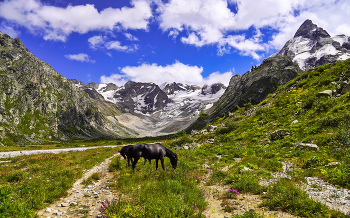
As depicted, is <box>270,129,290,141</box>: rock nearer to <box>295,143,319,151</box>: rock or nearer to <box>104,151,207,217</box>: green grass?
<box>295,143,319,151</box>: rock

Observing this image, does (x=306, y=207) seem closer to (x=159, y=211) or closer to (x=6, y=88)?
(x=159, y=211)

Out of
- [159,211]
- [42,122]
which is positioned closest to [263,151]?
[159,211]

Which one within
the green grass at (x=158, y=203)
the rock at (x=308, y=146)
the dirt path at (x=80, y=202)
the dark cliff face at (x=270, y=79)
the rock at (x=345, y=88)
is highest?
the dark cliff face at (x=270, y=79)

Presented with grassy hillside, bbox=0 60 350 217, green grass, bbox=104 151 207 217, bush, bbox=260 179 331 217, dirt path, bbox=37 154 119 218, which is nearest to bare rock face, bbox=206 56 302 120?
grassy hillside, bbox=0 60 350 217

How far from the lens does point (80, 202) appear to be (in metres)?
9.45

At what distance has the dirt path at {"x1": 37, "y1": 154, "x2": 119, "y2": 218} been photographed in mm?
7973

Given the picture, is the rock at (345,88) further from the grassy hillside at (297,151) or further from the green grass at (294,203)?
the green grass at (294,203)

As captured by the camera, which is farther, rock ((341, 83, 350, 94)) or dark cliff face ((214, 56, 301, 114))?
dark cliff face ((214, 56, 301, 114))

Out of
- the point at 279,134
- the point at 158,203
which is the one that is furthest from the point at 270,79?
the point at 158,203

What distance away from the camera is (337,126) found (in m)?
15.1

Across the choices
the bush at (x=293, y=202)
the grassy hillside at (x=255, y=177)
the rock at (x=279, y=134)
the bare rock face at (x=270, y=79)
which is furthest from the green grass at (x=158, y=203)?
the bare rock face at (x=270, y=79)

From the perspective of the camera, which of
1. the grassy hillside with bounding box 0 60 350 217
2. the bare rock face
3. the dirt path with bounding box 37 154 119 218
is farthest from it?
the bare rock face

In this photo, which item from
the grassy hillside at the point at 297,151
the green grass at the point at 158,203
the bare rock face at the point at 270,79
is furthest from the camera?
the bare rock face at the point at 270,79

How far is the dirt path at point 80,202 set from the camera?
7973mm
